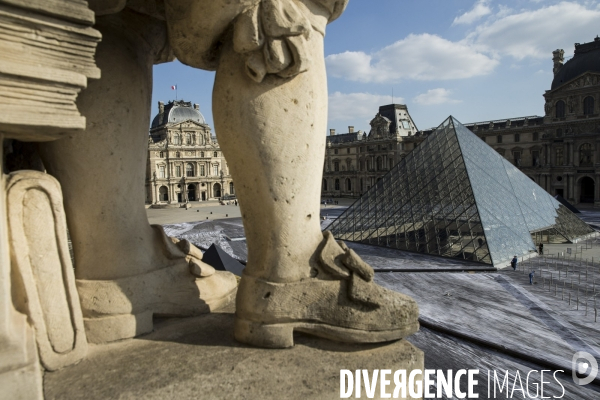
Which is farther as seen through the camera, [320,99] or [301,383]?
[320,99]

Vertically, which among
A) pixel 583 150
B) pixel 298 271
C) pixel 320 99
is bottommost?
pixel 298 271

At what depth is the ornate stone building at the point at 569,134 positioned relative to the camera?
113ft

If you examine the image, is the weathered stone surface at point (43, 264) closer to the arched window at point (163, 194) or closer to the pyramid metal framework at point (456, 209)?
the pyramid metal framework at point (456, 209)

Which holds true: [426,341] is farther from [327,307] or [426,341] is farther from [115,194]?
[115,194]

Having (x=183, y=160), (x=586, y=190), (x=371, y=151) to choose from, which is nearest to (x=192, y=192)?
(x=183, y=160)

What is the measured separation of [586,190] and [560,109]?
22.5ft

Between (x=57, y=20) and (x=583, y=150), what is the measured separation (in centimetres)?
4098

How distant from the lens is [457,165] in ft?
64.8

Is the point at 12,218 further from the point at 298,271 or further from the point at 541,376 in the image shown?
the point at 541,376

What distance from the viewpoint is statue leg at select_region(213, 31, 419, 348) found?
141cm

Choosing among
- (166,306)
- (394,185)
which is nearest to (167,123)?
(394,185)

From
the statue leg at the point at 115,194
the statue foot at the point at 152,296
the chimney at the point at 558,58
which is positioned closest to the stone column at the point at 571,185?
the chimney at the point at 558,58

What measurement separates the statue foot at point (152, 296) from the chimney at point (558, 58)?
4543 cm

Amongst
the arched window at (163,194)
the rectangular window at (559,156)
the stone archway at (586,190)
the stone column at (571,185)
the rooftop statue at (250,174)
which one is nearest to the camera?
the rooftop statue at (250,174)
